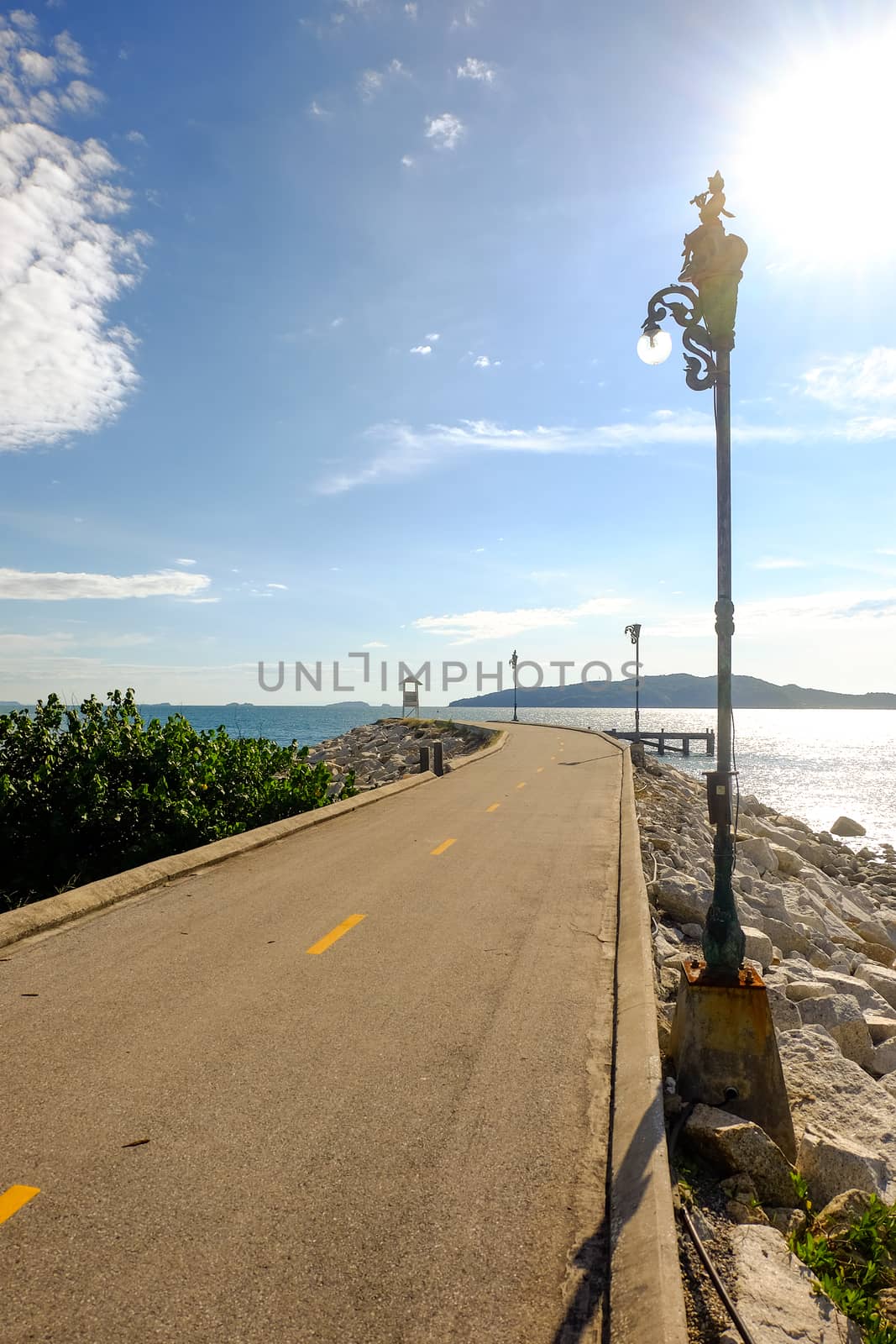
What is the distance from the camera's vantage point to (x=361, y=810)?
17.6 metres

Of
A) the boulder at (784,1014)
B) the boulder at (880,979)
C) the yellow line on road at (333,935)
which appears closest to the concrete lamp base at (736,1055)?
the boulder at (784,1014)

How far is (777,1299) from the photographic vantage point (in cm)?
353

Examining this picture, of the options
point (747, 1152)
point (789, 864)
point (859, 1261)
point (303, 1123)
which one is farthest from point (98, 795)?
point (789, 864)

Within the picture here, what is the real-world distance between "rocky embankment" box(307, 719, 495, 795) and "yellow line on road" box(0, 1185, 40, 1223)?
27.7 meters

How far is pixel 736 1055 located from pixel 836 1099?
129 cm

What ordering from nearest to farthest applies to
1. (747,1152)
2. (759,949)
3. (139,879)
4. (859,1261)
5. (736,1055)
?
(859,1261), (747,1152), (736,1055), (759,949), (139,879)

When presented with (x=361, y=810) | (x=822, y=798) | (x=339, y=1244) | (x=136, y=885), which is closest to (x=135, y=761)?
(x=136, y=885)

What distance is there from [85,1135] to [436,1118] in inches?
69.6

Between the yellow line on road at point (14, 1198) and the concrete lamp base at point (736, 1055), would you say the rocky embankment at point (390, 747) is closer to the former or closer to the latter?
the concrete lamp base at point (736, 1055)

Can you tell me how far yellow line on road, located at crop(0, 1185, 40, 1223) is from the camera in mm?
3594

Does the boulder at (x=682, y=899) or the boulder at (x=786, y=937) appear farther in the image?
the boulder at (x=786, y=937)

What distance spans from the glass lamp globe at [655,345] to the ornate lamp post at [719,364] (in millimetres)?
42

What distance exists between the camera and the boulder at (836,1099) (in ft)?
17.3

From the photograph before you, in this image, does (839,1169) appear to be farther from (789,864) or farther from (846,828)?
(846,828)
